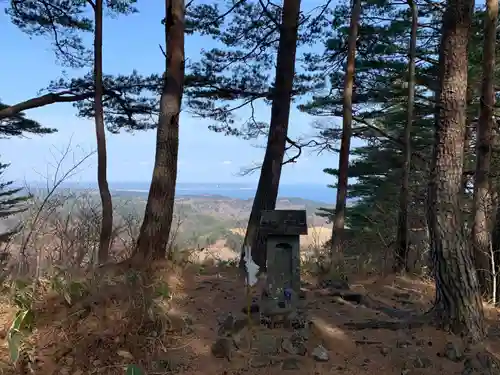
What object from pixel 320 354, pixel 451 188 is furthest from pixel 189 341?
pixel 451 188

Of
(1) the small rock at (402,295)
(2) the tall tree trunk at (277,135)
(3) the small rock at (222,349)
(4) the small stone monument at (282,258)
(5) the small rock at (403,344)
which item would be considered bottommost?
(3) the small rock at (222,349)

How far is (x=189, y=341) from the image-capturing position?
4.13m

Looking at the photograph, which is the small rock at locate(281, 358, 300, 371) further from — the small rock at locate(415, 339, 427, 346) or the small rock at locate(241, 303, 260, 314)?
the small rock at locate(415, 339, 427, 346)

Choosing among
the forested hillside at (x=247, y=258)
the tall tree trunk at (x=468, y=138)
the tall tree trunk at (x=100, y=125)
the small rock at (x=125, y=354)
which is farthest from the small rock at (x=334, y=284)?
the tall tree trunk at (x=468, y=138)

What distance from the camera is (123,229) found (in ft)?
22.2

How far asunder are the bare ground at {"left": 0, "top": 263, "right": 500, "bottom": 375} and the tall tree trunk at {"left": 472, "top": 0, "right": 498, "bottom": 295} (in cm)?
104

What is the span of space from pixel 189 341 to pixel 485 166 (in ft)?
14.7

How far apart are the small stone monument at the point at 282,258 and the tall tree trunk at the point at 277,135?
2794 millimetres

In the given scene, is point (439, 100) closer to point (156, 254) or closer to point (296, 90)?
point (156, 254)

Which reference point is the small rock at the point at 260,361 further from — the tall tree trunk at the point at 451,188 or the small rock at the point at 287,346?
the tall tree trunk at the point at 451,188

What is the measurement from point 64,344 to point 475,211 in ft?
17.0

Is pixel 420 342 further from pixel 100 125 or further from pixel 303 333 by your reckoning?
pixel 100 125

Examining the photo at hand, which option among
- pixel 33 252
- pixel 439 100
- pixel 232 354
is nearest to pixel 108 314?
pixel 232 354

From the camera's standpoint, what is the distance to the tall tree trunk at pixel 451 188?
4117mm
